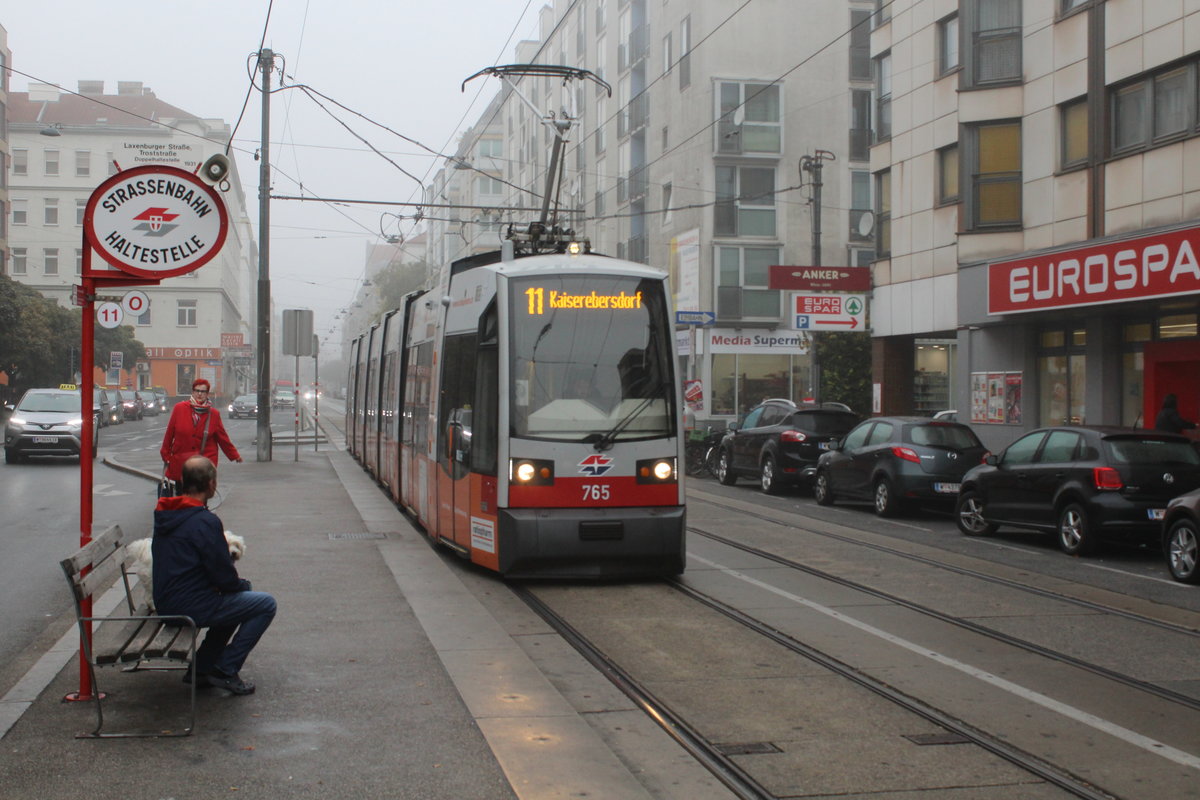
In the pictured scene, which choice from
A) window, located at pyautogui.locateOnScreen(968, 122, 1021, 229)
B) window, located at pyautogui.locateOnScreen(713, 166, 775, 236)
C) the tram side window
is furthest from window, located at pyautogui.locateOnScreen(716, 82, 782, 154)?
the tram side window

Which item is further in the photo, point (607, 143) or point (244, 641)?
point (607, 143)

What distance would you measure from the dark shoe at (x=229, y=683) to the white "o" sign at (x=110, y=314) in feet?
62.9

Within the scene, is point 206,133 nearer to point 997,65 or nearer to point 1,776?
point 997,65

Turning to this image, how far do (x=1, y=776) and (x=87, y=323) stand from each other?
2.20 metres

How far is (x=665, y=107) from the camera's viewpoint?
4538 centimetres

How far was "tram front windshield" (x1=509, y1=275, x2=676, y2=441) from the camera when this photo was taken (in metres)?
10.9

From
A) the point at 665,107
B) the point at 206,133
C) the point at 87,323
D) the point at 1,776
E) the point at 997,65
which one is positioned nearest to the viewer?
the point at 1,776

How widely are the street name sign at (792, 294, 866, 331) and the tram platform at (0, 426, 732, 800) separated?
18110mm

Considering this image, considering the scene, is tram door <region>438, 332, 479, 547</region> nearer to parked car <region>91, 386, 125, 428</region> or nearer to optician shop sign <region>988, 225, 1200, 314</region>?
optician shop sign <region>988, 225, 1200, 314</region>

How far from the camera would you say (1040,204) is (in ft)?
74.1

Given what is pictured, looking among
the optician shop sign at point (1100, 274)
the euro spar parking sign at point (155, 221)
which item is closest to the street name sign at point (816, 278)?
the optician shop sign at point (1100, 274)

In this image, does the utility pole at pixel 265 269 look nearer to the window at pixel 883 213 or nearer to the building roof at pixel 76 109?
the window at pixel 883 213

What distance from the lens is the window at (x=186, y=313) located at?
89.5 m

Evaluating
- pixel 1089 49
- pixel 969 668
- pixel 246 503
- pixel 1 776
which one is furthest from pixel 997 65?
pixel 1 776
